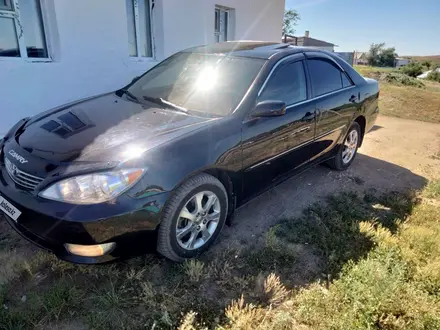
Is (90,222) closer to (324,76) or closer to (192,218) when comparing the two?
(192,218)

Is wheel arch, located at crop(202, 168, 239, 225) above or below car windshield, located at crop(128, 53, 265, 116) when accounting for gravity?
below

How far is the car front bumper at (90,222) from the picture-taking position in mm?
1970

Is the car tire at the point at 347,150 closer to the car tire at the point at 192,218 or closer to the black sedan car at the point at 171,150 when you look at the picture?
the black sedan car at the point at 171,150

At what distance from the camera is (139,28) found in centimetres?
616

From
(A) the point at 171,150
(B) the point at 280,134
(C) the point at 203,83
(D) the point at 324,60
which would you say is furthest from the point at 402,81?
(A) the point at 171,150

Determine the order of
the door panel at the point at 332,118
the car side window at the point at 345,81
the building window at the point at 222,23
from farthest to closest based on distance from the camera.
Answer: the building window at the point at 222,23 → the car side window at the point at 345,81 → the door panel at the point at 332,118

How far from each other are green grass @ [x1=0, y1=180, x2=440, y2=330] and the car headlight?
690 mm

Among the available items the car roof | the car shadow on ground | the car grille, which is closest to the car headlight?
the car grille

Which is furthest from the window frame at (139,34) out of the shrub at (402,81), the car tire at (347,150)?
the shrub at (402,81)

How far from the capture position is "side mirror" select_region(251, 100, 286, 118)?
2.70 metres

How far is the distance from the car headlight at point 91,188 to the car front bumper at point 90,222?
0.04m

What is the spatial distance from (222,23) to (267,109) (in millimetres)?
6567

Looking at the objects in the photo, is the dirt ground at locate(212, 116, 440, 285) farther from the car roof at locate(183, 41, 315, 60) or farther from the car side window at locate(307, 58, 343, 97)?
the car roof at locate(183, 41, 315, 60)

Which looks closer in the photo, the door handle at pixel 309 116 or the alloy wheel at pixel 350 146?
the door handle at pixel 309 116
